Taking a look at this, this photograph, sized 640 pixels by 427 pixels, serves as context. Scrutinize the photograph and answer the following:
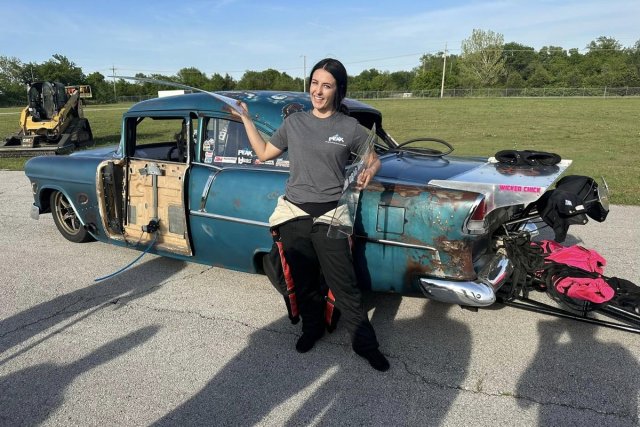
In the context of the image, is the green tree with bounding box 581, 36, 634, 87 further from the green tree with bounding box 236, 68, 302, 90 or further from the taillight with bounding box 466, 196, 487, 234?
the taillight with bounding box 466, 196, 487, 234

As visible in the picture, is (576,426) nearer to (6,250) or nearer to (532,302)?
(532,302)

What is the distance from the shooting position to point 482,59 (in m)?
77.3

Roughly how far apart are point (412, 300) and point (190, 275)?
205 centimetres

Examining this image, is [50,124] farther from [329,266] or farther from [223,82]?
[223,82]

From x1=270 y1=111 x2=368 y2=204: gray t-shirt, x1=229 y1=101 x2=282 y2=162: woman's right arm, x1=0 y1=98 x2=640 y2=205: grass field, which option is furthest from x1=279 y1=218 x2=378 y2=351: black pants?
x1=0 y1=98 x2=640 y2=205: grass field

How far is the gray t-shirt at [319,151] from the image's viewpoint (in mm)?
2762

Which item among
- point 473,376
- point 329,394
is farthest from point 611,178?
point 329,394

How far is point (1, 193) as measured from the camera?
27.0 ft

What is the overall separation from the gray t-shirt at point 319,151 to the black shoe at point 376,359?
99cm

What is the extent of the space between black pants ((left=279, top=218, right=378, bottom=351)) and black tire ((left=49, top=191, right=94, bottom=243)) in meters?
3.25

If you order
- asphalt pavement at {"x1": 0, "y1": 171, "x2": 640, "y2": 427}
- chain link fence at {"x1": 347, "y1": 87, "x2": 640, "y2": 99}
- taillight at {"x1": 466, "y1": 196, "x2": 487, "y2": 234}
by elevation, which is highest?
chain link fence at {"x1": 347, "y1": 87, "x2": 640, "y2": 99}

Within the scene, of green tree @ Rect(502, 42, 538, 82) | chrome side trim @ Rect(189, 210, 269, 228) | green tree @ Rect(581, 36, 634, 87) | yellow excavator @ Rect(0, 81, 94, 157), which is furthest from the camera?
green tree @ Rect(502, 42, 538, 82)

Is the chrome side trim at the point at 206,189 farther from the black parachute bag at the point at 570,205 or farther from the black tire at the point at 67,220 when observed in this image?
the black parachute bag at the point at 570,205

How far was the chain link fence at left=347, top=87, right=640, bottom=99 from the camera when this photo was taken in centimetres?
5516
